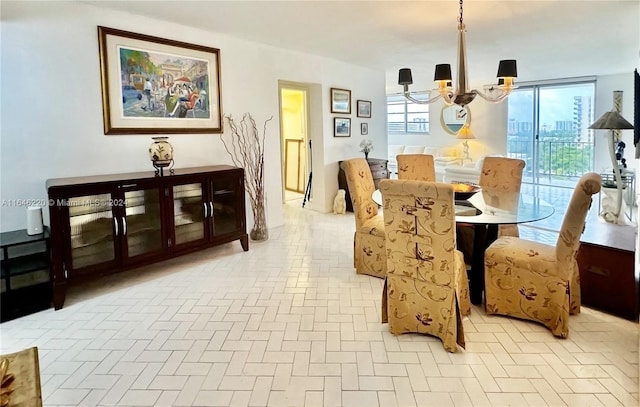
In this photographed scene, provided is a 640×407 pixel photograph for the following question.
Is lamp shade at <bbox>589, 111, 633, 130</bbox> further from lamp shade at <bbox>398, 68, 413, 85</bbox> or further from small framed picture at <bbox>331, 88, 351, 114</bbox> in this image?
small framed picture at <bbox>331, 88, 351, 114</bbox>

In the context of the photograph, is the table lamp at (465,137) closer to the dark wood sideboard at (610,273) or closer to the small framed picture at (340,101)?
the small framed picture at (340,101)

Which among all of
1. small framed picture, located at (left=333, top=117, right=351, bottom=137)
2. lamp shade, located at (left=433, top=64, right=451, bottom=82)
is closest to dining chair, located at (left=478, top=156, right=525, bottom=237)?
lamp shade, located at (left=433, top=64, right=451, bottom=82)

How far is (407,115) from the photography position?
10.2 metres

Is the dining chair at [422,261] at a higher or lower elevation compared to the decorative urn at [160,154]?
lower

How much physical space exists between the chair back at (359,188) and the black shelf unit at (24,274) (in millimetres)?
2288

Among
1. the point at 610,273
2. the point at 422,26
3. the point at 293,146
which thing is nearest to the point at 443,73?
the point at 422,26

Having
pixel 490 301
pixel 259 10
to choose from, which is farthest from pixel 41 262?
pixel 490 301

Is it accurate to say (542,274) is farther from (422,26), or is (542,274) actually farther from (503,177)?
(422,26)

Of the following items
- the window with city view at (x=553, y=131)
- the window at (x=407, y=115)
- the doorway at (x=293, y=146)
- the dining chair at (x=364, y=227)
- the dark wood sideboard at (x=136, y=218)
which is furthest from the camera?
the window at (x=407, y=115)

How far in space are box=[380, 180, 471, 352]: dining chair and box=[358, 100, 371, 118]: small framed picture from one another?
4.32 metres

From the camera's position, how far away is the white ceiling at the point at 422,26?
3238 millimetres

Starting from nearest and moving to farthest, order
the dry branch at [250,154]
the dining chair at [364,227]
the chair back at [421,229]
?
the chair back at [421,229]
the dining chair at [364,227]
the dry branch at [250,154]

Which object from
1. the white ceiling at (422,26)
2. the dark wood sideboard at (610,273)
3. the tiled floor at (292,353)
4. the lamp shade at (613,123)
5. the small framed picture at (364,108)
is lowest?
the tiled floor at (292,353)

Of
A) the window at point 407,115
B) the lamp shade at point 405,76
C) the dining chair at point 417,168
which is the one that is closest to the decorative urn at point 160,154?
the lamp shade at point 405,76
